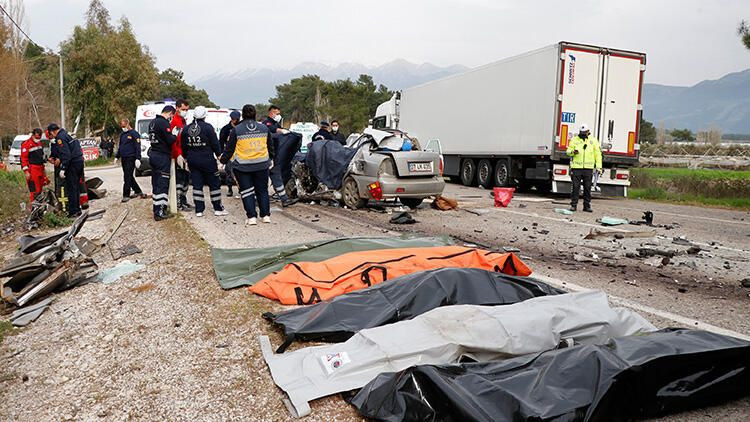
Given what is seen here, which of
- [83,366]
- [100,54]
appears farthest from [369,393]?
[100,54]

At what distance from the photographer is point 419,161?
36.3 ft

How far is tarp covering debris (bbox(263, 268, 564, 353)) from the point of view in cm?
412

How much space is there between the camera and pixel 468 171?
66.7 ft

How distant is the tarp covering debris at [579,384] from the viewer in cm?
284

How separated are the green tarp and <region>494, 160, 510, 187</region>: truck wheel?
11.3 m

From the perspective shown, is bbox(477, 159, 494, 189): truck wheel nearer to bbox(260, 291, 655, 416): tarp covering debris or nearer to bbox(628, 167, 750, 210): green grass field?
bbox(628, 167, 750, 210): green grass field

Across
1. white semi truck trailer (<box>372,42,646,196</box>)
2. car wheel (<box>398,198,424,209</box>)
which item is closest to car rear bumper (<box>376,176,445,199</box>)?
car wheel (<box>398,198,424,209</box>)

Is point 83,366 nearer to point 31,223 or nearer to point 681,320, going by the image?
point 681,320

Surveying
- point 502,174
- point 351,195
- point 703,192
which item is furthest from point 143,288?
point 703,192

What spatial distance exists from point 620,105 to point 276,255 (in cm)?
1273

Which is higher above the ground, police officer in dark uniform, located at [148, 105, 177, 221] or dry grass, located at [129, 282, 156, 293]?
police officer in dark uniform, located at [148, 105, 177, 221]

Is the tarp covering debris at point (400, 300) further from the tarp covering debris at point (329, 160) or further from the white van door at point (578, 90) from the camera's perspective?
the white van door at point (578, 90)

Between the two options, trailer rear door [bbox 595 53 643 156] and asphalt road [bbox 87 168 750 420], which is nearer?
asphalt road [bbox 87 168 750 420]

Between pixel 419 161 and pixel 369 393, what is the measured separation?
26.7 ft
